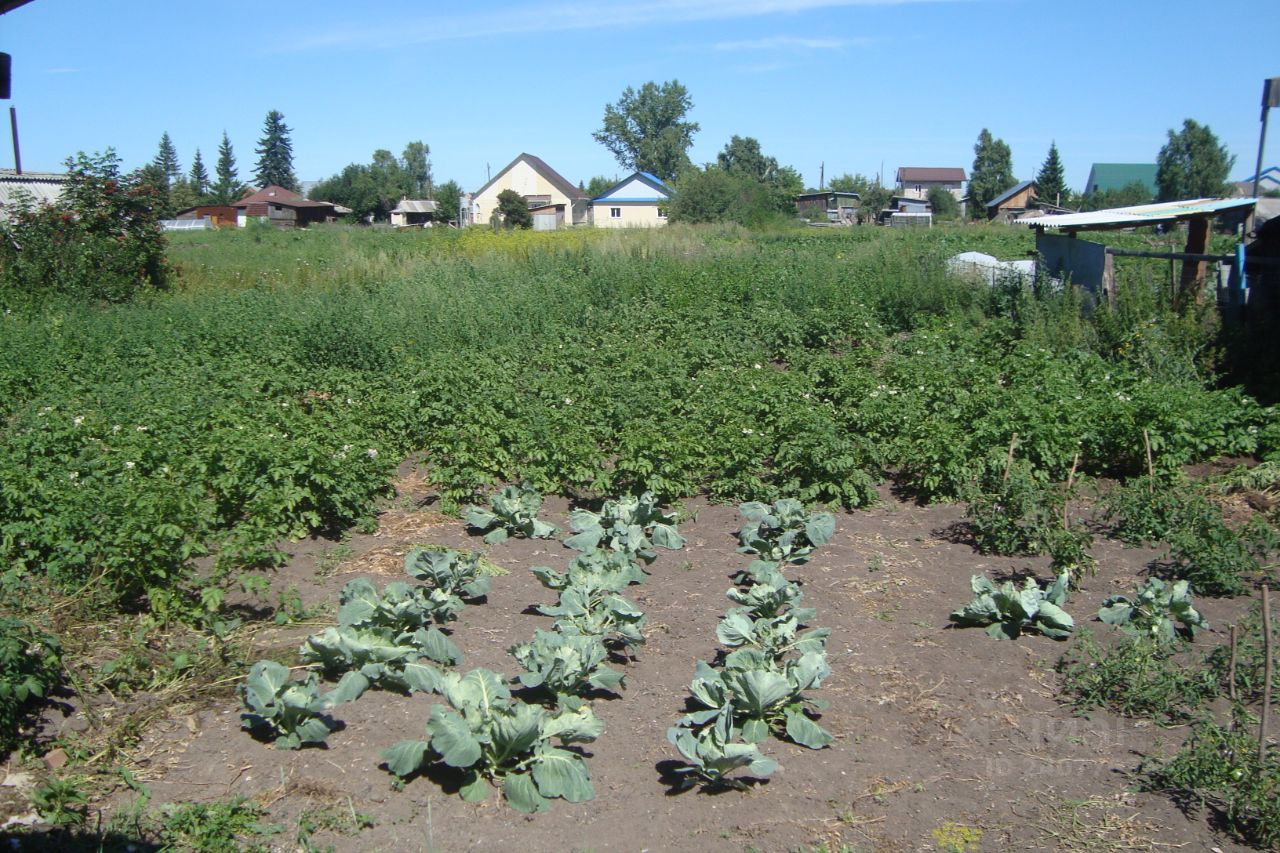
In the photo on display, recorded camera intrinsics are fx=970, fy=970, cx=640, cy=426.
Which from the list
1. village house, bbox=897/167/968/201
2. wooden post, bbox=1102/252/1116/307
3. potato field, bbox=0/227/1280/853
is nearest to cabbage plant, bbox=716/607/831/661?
potato field, bbox=0/227/1280/853

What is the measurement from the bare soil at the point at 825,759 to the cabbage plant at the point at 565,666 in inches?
6.8

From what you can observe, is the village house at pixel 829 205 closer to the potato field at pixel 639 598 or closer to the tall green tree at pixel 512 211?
the tall green tree at pixel 512 211

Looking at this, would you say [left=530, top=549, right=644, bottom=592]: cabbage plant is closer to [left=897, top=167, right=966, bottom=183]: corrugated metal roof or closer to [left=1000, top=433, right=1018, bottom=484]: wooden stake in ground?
[left=1000, top=433, right=1018, bottom=484]: wooden stake in ground

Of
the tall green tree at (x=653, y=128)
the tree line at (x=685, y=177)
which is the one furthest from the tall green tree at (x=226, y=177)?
the tall green tree at (x=653, y=128)

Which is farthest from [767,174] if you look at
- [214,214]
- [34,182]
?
[34,182]

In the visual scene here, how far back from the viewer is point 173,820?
3.58 meters

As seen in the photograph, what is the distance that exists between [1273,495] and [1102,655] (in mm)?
3191

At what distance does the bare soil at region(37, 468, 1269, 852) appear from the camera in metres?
3.74

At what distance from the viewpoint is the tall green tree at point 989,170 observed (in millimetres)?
80375

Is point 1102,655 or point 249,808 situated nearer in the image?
point 249,808

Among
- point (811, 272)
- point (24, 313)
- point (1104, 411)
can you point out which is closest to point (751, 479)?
point (1104, 411)

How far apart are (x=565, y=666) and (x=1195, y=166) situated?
68247mm

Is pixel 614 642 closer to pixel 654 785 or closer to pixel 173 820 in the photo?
pixel 654 785

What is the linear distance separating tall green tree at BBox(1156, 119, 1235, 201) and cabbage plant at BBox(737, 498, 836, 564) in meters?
63.3
